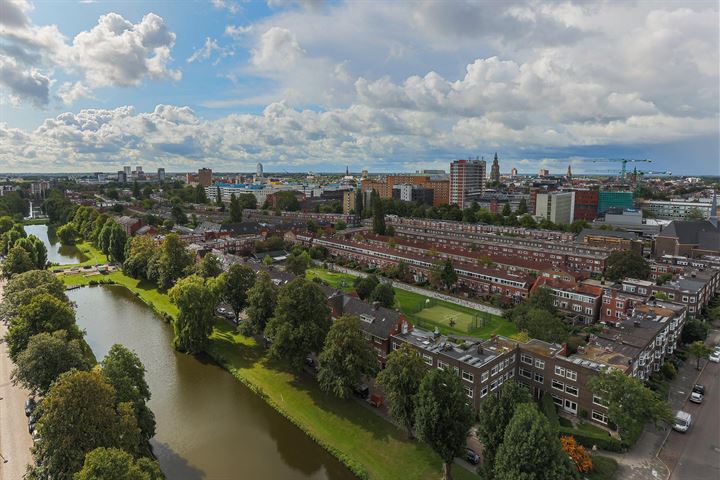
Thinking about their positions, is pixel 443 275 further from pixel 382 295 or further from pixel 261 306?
pixel 261 306

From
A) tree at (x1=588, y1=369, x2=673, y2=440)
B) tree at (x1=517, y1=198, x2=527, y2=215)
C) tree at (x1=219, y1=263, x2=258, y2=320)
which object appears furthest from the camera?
tree at (x1=517, y1=198, x2=527, y2=215)

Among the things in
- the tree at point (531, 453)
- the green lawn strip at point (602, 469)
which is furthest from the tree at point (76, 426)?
the green lawn strip at point (602, 469)

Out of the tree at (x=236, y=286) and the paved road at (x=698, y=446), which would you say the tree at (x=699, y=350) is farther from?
the tree at (x=236, y=286)

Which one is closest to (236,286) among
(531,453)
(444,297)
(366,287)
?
(366,287)

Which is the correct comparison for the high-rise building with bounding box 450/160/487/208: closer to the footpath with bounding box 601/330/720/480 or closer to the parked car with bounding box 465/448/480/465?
the footpath with bounding box 601/330/720/480

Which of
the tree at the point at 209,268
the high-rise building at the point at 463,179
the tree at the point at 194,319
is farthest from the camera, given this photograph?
the high-rise building at the point at 463,179

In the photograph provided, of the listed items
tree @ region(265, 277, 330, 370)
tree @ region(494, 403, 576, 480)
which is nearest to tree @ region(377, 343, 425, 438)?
tree @ region(494, 403, 576, 480)

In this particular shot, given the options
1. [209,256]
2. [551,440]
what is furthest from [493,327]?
[209,256]
